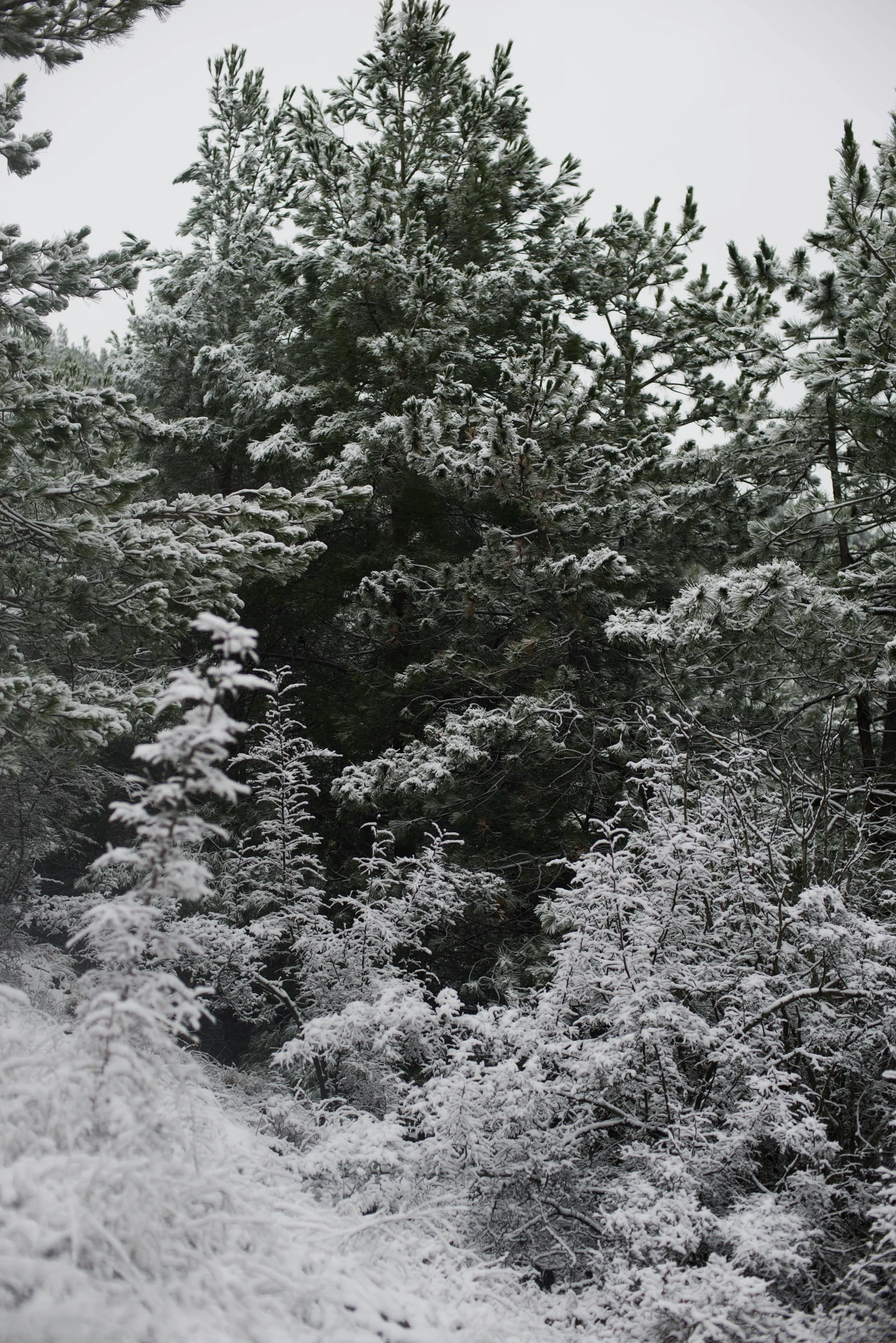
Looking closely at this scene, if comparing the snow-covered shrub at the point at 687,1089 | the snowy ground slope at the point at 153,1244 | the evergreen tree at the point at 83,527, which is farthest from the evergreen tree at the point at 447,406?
the snowy ground slope at the point at 153,1244

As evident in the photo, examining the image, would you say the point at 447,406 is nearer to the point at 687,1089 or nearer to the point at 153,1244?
the point at 687,1089

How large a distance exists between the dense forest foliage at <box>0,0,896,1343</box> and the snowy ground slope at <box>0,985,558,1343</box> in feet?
0.05

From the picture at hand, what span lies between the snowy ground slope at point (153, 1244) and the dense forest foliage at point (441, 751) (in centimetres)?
2

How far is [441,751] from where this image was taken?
838 cm

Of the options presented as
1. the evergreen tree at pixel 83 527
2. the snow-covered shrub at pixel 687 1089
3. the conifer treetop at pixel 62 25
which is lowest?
the snow-covered shrub at pixel 687 1089

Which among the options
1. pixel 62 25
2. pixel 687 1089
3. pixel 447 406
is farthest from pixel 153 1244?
pixel 447 406

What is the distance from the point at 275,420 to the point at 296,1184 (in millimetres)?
9340

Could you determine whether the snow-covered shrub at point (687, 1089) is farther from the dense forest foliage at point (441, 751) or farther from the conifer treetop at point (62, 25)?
the conifer treetop at point (62, 25)

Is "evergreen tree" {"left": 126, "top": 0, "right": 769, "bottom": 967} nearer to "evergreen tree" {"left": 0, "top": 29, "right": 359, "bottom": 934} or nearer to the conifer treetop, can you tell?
"evergreen tree" {"left": 0, "top": 29, "right": 359, "bottom": 934}

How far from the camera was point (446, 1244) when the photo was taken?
376 centimetres

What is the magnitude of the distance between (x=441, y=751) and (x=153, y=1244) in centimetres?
612

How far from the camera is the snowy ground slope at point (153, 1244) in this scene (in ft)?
7.07

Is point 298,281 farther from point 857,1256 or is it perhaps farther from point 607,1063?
point 857,1256

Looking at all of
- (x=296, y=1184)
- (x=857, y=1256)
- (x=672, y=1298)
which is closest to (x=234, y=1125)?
(x=296, y=1184)
